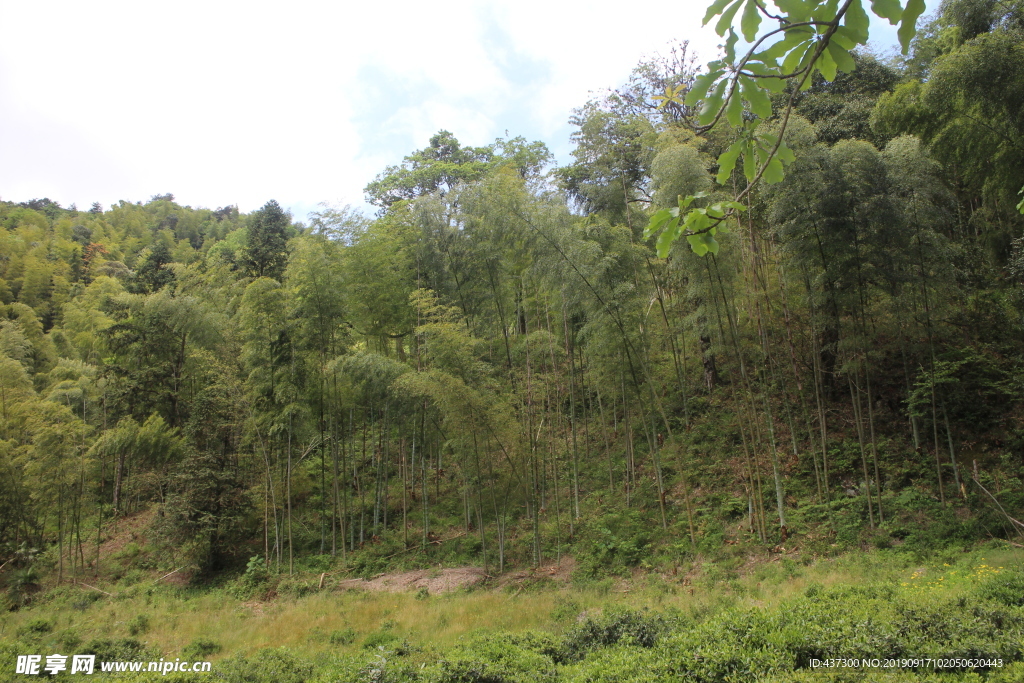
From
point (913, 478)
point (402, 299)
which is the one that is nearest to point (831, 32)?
point (913, 478)

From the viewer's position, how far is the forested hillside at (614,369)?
7723 mm

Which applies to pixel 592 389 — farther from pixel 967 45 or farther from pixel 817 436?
pixel 967 45

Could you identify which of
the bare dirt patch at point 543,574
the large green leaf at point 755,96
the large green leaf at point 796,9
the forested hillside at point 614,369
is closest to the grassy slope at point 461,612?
the bare dirt patch at point 543,574

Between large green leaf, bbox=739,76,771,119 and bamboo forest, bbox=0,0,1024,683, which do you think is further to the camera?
bamboo forest, bbox=0,0,1024,683

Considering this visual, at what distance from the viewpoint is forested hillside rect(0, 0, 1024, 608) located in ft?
25.3

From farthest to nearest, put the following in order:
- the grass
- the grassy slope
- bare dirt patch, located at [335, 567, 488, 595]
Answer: bare dirt patch, located at [335, 567, 488, 595] → the grass → the grassy slope

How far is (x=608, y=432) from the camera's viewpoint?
501 inches

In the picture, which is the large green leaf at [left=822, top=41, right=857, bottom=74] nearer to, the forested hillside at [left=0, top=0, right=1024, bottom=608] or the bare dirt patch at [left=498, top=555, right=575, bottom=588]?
the forested hillside at [left=0, top=0, right=1024, bottom=608]

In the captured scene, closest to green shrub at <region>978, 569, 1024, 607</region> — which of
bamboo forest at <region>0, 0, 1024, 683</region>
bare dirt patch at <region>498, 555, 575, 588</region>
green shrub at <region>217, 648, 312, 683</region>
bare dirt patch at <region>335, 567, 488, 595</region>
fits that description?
bamboo forest at <region>0, 0, 1024, 683</region>

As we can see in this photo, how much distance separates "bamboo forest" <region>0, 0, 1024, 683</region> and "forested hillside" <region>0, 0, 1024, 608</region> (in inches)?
2.8

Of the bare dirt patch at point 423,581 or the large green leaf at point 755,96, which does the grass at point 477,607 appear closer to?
the bare dirt patch at point 423,581

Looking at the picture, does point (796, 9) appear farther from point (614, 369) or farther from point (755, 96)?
point (614, 369)

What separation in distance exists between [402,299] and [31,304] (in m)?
23.8

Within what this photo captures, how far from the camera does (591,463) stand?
38.7 feet
